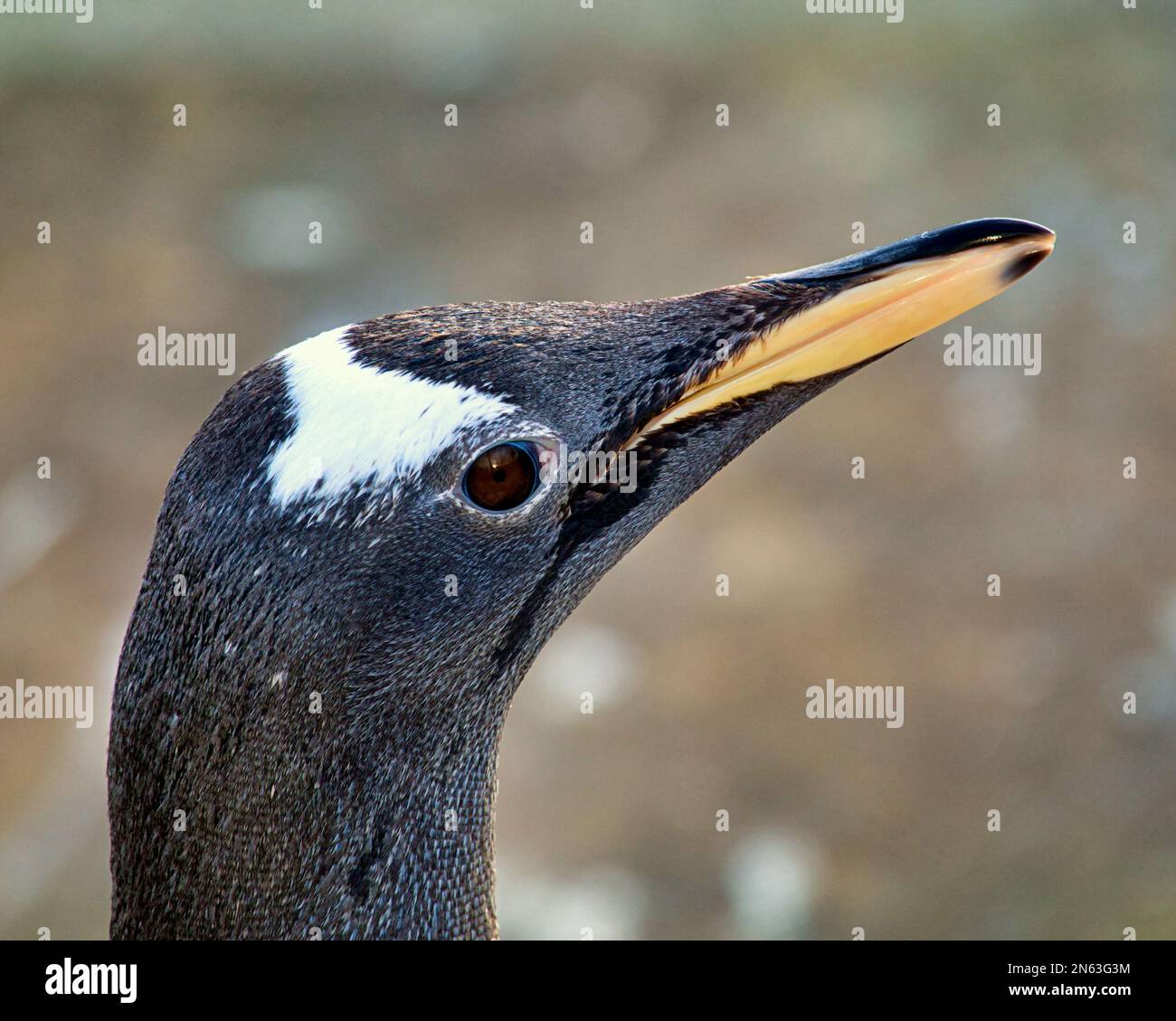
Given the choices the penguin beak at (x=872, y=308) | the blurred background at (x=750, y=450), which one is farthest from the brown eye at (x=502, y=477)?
the blurred background at (x=750, y=450)

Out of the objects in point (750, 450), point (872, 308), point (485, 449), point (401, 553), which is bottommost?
point (401, 553)

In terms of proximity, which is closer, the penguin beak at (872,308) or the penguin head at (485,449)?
the penguin head at (485,449)

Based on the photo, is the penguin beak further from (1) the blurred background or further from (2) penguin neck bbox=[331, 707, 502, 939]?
(1) the blurred background

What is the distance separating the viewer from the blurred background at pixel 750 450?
411cm

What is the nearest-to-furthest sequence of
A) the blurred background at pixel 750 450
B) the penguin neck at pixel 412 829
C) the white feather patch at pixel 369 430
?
the white feather patch at pixel 369 430 < the penguin neck at pixel 412 829 < the blurred background at pixel 750 450

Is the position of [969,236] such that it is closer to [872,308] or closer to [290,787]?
[872,308]

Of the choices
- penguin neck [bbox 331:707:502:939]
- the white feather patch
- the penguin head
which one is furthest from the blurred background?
the white feather patch

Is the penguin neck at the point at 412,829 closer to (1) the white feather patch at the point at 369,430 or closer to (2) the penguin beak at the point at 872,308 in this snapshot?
(1) the white feather patch at the point at 369,430

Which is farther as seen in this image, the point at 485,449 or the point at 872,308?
the point at 872,308

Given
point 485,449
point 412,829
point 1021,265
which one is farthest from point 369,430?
point 1021,265

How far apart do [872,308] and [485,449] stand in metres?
0.59

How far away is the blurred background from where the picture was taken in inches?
162

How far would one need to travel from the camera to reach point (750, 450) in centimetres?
506
